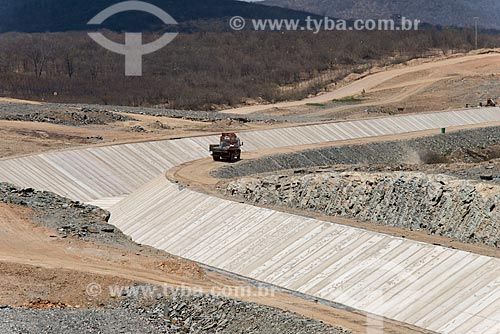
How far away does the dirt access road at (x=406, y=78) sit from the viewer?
119m

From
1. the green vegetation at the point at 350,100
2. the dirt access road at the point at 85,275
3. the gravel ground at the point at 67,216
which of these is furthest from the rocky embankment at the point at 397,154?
the green vegetation at the point at 350,100

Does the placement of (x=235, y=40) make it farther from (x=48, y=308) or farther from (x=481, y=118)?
(x=48, y=308)

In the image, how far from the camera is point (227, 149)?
6028 cm

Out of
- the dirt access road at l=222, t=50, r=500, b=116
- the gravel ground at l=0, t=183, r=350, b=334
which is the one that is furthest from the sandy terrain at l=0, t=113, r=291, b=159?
the gravel ground at l=0, t=183, r=350, b=334

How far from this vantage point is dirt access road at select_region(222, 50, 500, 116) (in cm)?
11913

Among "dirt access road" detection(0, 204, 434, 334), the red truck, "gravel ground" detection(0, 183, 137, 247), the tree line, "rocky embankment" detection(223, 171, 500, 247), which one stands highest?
"rocky embankment" detection(223, 171, 500, 247)

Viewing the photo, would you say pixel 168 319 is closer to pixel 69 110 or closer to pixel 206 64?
pixel 69 110

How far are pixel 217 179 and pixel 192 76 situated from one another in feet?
297

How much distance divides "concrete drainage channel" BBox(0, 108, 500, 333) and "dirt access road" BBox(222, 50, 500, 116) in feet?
180

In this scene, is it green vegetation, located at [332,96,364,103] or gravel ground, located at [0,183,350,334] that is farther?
green vegetation, located at [332,96,364,103]

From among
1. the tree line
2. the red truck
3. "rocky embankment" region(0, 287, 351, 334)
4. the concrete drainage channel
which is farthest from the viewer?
the tree line

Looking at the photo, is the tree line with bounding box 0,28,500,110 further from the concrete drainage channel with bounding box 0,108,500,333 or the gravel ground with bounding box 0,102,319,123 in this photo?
the concrete drainage channel with bounding box 0,108,500,333

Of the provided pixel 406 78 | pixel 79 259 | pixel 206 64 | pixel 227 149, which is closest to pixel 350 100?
pixel 406 78

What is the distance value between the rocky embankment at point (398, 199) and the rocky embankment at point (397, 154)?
11828 mm
